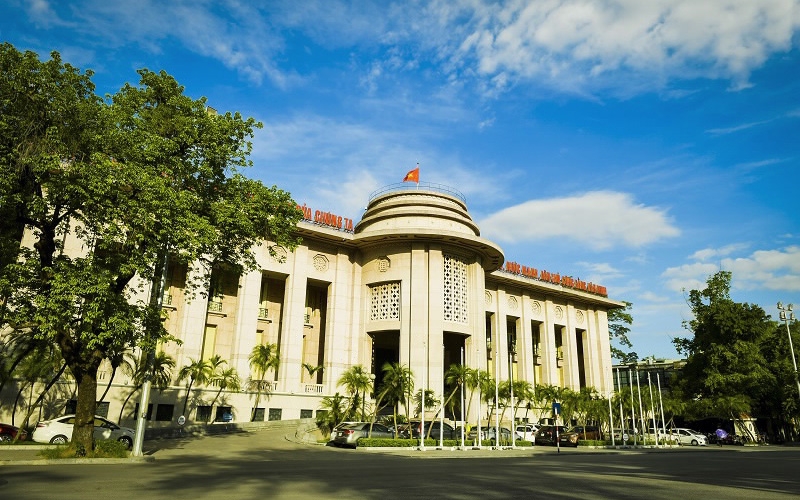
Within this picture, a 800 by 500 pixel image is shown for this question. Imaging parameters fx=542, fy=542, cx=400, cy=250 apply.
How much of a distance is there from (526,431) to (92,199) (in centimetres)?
3642

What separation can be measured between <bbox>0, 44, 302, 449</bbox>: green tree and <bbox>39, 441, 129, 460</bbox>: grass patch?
1.26 feet

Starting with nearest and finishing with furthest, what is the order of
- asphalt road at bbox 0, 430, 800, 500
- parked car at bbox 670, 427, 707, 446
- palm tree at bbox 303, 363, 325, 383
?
asphalt road at bbox 0, 430, 800, 500 → palm tree at bbox 303, 363, 325, 383 → parked car at bbox 670, 427, 707, 446

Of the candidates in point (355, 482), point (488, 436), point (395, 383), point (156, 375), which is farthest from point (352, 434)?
point (355, 482)

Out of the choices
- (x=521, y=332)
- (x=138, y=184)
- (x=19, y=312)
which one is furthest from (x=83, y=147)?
(x=521, y=332)

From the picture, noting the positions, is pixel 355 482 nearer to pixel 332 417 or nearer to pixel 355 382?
pixel 332 417

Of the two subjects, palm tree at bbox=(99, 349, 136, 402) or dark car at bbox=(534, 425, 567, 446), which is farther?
dark car at bbox=(534, 425, 567, 446)

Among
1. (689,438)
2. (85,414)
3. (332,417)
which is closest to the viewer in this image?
(85,414)

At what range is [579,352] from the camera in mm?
67750

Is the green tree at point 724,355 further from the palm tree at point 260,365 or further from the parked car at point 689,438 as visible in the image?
the palm tree at point 260,365

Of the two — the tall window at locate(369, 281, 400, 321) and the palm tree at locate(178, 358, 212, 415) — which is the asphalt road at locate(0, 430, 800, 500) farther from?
the tall window at locate(369, 281, 400, 321)

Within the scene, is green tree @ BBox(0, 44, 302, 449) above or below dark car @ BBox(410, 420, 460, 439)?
above

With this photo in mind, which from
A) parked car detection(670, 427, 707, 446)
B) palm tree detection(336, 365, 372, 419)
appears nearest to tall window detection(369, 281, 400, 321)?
palm tree detection(336, 365, 372, 419)

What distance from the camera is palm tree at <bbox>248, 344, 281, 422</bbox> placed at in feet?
126

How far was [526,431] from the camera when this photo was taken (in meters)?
42.9
